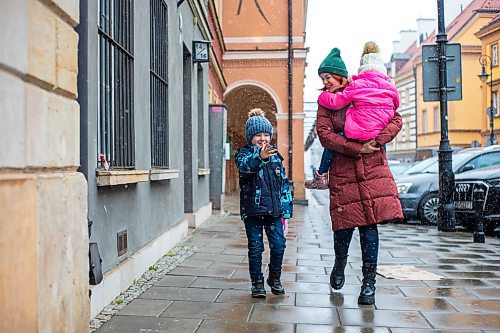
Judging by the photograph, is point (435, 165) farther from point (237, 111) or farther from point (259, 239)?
point (237, 111)

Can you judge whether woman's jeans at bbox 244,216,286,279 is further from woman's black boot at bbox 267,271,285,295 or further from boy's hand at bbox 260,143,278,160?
boy's hand at bbox 260,143,278,160

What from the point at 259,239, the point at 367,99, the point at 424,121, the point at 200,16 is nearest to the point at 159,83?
the point at 259,239

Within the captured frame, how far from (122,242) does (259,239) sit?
1.25 metres

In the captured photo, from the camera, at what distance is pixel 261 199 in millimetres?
5250

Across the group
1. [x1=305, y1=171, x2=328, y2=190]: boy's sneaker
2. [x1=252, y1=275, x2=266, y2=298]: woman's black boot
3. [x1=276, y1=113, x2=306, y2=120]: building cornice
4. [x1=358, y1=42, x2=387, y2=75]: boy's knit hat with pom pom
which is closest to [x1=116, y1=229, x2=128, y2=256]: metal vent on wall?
[x1=252, y1=275, x2=266, y2=298]: woman's black boot

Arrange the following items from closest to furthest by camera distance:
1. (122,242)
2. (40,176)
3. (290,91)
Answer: (40,176) < (122,242) < (290,91)

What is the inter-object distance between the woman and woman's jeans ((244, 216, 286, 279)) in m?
0.51

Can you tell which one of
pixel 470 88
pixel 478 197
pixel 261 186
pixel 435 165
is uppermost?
pixel 470 88

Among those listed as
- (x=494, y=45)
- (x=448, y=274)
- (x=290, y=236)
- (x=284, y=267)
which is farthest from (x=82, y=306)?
(x=494, y=45)

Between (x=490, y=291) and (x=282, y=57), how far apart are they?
17.6 meters

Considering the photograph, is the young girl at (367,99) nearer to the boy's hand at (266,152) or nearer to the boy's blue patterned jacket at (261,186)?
the boy's hand at (266,152)

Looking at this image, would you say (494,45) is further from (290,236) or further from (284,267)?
(284,267)

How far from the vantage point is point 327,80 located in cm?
530

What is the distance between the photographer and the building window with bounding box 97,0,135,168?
534 cm
